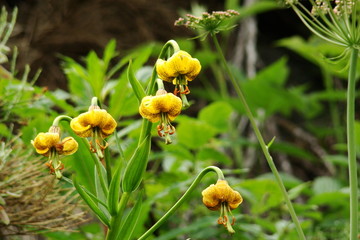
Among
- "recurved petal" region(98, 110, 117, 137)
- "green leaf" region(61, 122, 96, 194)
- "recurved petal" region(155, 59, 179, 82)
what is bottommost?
"green leaf" region(61, 122, 96, 194)

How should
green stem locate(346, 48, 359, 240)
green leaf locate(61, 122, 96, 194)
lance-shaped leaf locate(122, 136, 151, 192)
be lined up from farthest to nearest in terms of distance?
green leaf locate(61, 122, 96, 194)
green stem locate(346, 48, 359, 240)
lance-shaped leaf locate(122, 136, 151, 192)

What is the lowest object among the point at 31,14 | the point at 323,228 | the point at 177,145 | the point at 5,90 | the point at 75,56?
the point at 323,228

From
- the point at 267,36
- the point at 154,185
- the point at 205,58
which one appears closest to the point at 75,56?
the point at 205,58

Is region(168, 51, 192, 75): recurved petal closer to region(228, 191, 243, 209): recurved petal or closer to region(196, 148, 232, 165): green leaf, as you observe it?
region(228, 191, 243, 209): recurved petal

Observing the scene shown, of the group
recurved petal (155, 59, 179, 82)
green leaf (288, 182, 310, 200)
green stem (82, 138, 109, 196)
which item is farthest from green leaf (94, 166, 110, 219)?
green leaf (288, 182, 310, 200)

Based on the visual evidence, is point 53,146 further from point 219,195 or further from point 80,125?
point 219,195

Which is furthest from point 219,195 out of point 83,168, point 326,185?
point 326,185

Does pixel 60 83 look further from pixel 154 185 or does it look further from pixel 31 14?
pixel 154 185

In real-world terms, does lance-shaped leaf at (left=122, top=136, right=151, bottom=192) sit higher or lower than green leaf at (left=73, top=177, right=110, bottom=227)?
higher

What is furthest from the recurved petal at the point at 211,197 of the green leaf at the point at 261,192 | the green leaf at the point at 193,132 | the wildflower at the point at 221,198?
the green leaf at the point at 193,132
